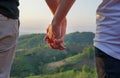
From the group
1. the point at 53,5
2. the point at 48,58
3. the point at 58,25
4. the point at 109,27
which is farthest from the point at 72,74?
the point at 109,27

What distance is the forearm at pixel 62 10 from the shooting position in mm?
1141

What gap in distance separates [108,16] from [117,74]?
162mm

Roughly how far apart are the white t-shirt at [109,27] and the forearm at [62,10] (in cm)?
12

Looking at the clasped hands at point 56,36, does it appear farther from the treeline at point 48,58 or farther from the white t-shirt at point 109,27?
the treeline at point 48,58

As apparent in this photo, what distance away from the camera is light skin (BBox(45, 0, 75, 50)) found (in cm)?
115

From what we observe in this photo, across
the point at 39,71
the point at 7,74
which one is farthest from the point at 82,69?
the point at 7,74

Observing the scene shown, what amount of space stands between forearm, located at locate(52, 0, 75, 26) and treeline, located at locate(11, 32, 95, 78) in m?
4.45

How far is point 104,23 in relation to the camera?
1.04 meters

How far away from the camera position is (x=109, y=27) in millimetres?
1034

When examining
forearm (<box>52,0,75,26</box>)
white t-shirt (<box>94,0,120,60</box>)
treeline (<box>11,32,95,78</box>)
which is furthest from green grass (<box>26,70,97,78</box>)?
white t-shirt (<box>94,0,120,60</box>)

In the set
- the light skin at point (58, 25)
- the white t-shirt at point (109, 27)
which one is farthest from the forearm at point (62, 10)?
the white t-shirt at point (109, 27)

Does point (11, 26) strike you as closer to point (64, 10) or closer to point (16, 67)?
point (64, 10)

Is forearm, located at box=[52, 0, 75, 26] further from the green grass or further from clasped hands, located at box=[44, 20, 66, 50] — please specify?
the green grass

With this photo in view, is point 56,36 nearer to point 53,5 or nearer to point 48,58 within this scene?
point 53,5
